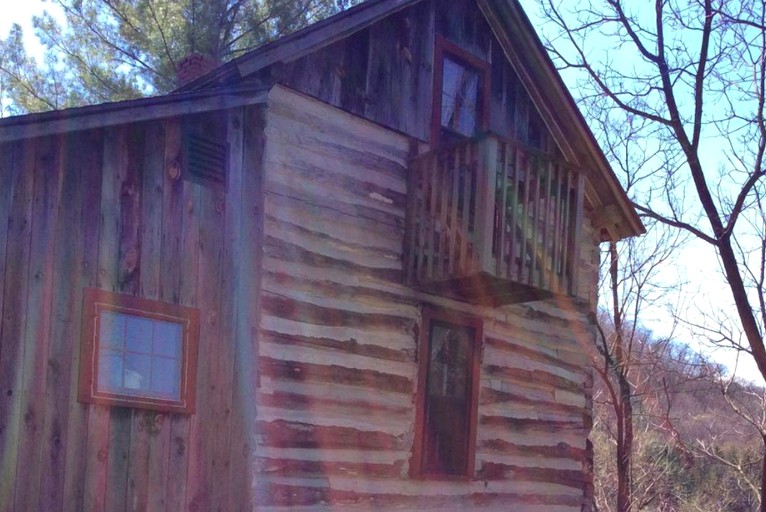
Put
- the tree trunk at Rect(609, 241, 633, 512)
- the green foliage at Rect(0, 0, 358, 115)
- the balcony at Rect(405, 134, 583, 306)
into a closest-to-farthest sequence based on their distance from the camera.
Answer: the balcony at Rect(405, 134, 583, 306) → the green foliage at Rect(0, 0, 358, 115) → the tree trunk at Rect(609, 241, 633, 512)

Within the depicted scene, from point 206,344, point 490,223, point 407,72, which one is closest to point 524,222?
point 490,223

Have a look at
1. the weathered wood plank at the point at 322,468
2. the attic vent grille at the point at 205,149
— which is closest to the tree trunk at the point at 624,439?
the weathered wood plank at the point at 322,468

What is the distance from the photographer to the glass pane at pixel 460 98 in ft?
36.1

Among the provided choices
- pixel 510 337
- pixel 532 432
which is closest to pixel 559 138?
pixel 510 337

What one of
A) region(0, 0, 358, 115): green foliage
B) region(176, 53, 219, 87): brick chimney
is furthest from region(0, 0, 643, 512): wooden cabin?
region(0, 0, 358, 115): green foliage

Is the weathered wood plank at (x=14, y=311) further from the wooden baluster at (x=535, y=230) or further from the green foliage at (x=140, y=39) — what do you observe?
the green foliage at (x=140, y=39)

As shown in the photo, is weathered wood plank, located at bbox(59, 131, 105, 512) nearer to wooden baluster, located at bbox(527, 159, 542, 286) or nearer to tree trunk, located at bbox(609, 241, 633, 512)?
wooden baluster, located at bbox(527, 159, 542, 286)

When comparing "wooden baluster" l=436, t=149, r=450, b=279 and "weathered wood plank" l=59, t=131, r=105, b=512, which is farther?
"wooden baluster" l=436, t=149, r=450, b=279

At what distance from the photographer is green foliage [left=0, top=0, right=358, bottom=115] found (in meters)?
18.5

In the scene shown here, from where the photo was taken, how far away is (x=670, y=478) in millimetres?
29062

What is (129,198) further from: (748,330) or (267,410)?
(748,330)

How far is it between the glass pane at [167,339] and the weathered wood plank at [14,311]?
43.0 inches

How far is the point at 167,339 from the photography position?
771 centimetres

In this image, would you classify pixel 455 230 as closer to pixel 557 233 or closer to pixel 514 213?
pixel 514 213
